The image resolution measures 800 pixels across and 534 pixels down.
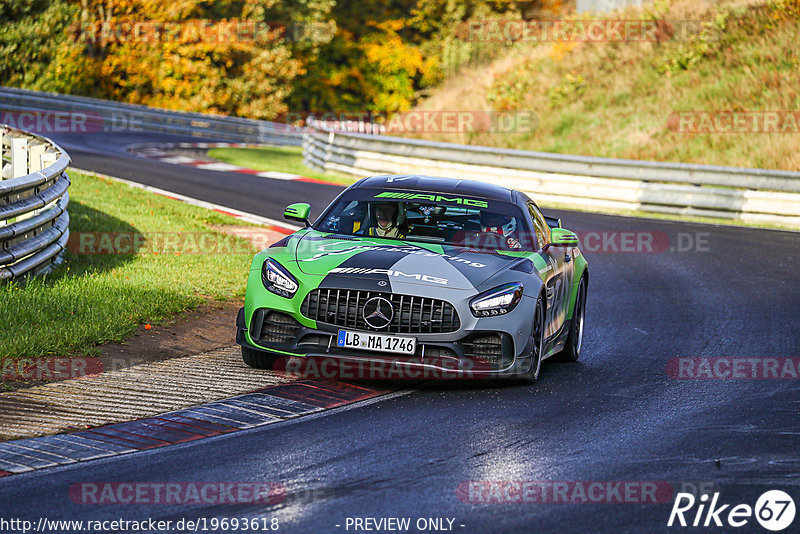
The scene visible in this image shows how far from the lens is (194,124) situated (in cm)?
3716

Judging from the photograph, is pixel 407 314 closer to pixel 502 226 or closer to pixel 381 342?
pixel 381 342

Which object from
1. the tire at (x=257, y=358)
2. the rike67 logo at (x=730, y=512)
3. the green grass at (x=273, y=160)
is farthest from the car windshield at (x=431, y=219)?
the green grass at (x=273, y=160)

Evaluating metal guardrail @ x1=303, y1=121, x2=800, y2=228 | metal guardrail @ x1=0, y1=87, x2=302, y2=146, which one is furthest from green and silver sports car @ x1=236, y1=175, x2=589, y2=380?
metal guardrail @ x1=0, y1=87, x2=302, y2=146

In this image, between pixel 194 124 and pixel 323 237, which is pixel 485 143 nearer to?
pixel 194 124

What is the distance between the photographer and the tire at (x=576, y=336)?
960cm

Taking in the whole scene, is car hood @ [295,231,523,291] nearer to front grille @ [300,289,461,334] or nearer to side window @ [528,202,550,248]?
front grille @ [300,289,461,334]

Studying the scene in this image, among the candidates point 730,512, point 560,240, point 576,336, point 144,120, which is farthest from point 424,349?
point 144,120

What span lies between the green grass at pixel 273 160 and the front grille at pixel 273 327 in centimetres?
1686

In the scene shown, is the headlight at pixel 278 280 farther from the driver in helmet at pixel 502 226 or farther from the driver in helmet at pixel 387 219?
the driver in helmet at pixel 502 226

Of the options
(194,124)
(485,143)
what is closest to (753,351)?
(485,143)

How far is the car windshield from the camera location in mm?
9070

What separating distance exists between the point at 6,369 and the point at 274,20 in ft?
159

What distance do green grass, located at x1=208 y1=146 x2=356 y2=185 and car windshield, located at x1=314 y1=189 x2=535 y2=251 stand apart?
15546mm

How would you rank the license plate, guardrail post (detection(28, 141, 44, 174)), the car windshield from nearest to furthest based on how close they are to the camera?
the license plate
the car windshield
guardrail post (detection(28, 141, 44, 174))
